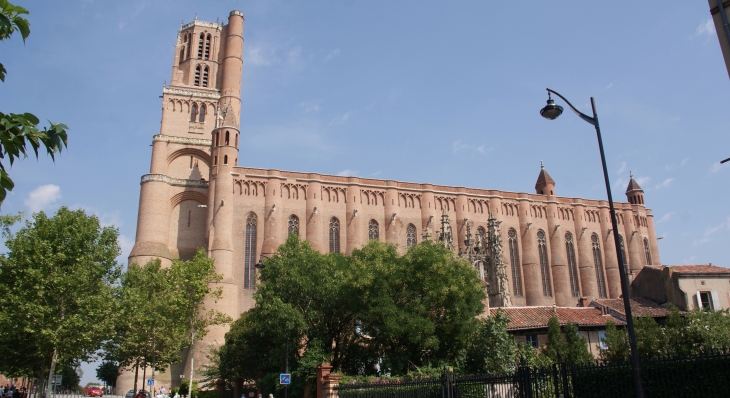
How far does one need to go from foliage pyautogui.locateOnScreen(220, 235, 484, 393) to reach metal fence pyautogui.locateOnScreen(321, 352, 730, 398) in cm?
835

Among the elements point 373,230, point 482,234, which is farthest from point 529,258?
point 373,230

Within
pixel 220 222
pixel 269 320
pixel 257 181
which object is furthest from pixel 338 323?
pixel 257 181

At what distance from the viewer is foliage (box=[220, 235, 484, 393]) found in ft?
85.3

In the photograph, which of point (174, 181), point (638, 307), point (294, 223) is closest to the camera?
point (638, 307)

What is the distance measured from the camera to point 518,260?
209 ft

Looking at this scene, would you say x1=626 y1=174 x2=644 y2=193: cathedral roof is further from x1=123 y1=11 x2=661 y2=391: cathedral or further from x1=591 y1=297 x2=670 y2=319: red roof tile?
x1=591 y1=297 x2=670 y2=319: red roof tile

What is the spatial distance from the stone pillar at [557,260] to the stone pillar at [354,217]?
21717 mm

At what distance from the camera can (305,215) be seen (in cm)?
5678

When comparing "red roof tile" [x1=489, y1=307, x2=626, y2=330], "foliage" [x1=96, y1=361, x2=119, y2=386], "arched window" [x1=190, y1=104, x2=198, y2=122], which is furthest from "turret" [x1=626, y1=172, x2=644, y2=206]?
"foliage" [x1=96, y1=361, x2=119, y2=386]

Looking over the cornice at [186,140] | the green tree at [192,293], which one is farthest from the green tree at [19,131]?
the cornice at [186,140]

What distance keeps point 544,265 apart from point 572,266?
3.54 m

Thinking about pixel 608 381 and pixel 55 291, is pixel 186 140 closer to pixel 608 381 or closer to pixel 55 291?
pixel 55 291

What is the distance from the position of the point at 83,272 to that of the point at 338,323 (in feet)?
39.6

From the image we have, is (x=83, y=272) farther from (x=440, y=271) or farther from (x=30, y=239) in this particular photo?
(x=440, y=271)
